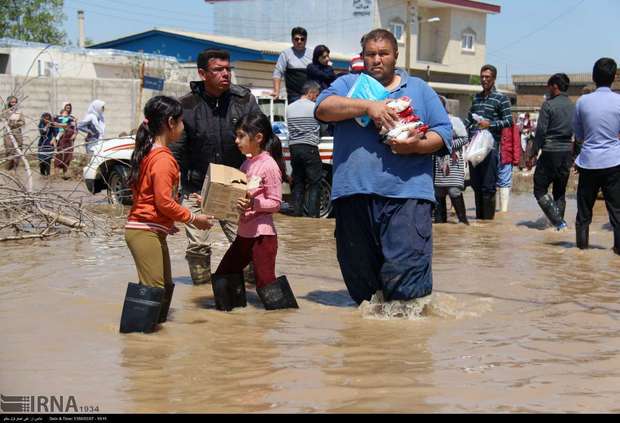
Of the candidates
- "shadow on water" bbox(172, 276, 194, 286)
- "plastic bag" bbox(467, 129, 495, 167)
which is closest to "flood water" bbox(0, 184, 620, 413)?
"shadow on water" bbox(172, 276, 194, 286)

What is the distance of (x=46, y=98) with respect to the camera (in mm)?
26797

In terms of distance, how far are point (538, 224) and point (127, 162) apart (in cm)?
599

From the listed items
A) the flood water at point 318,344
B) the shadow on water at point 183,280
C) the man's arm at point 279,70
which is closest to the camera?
the flood water at point 318,344

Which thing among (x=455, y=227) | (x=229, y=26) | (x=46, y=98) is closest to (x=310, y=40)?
(x=229, y=26)

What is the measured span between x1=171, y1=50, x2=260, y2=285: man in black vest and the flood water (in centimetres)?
103

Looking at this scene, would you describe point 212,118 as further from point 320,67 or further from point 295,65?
point 295,65

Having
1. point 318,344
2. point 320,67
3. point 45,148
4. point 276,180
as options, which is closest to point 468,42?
point 320,67

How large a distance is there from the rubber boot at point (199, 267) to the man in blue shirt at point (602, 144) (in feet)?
14.0

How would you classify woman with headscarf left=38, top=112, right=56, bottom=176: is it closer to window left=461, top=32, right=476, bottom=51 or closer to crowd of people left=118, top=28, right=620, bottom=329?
crowd of people left=118, top=28, right=620, bottom=329

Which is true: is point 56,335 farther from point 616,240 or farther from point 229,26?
point 229,26

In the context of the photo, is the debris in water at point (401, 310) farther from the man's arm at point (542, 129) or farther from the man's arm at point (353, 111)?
the man's arm at point (542, 129)

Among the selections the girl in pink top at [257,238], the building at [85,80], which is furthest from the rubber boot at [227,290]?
the building at [85,80]

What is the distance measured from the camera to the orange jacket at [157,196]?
595 centimetres

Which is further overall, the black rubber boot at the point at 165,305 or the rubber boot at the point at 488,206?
the rubber boot at the point at 488,206
